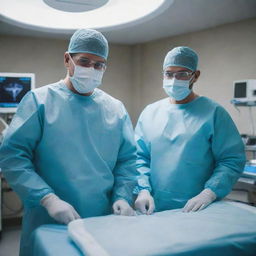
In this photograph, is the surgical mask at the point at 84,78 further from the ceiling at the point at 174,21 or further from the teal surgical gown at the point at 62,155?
the ceiling at the point at 174,21

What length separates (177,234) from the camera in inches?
36.0

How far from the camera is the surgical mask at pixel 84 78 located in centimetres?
134

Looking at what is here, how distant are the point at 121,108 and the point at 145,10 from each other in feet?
2.57

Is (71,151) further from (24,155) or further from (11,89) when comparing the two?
(11,89)

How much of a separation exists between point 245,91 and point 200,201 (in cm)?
152

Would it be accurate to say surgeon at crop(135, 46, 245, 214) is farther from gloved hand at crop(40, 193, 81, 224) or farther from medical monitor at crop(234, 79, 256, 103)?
medical monitor at crop(234, 79, 256, 103)

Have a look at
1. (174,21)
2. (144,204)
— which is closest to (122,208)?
(144,204)

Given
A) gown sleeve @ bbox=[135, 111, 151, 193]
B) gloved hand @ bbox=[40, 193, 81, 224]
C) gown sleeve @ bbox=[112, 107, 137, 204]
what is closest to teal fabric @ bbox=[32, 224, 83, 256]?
gloved hand @ bbox=[40, 193, 81, 224]

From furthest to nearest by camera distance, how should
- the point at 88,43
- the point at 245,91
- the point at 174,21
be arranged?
the point at 174,21, the point at 245,91, the point at 88,43

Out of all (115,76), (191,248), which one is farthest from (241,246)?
(115,76)

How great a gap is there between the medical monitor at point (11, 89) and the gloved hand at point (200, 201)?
1864 mm

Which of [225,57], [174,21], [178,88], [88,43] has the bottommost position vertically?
[178,88]

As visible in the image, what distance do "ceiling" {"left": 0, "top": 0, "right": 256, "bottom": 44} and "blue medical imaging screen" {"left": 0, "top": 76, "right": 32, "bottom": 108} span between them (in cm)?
45

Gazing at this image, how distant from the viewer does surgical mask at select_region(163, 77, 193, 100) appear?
165 centimetres
